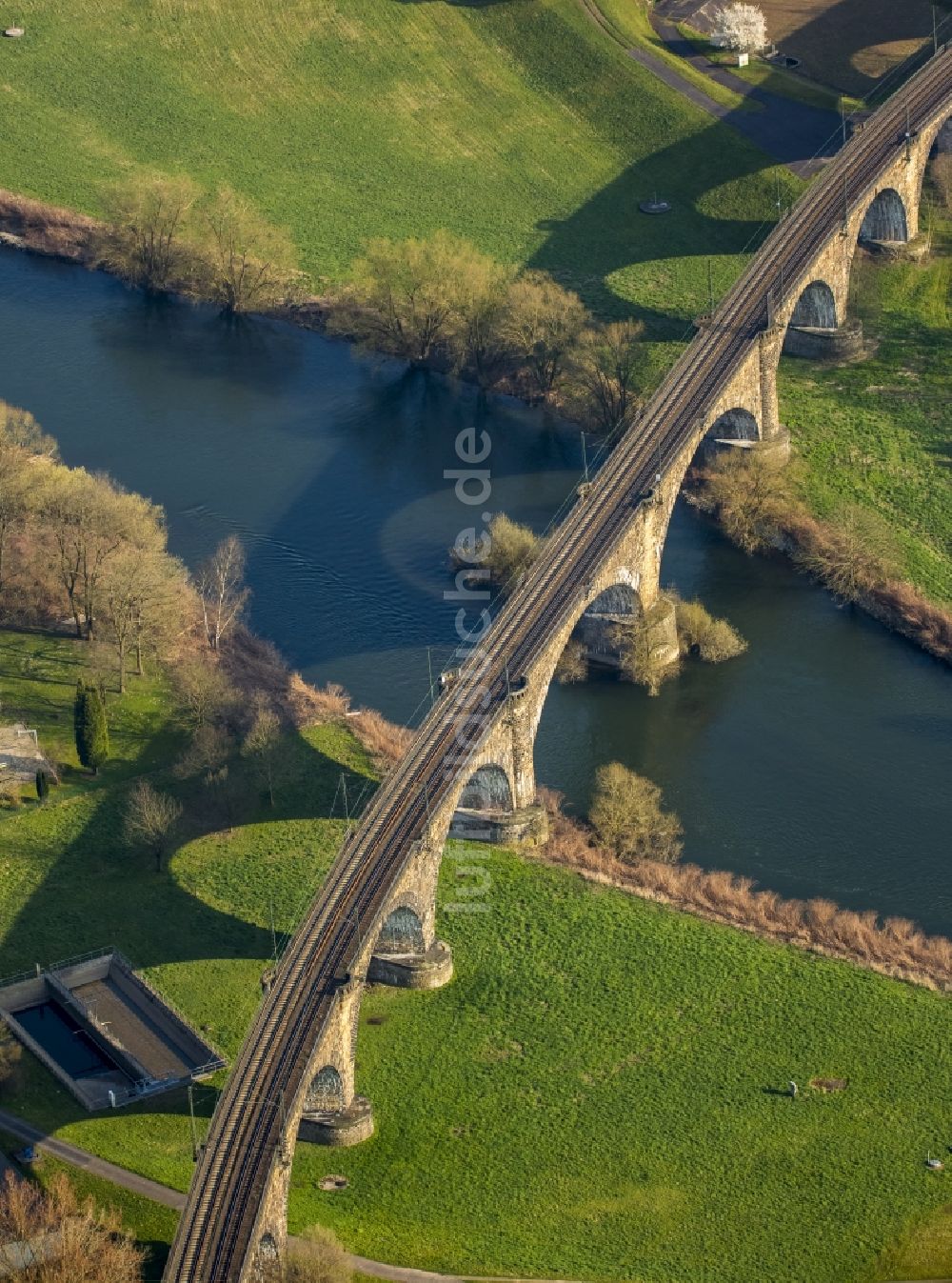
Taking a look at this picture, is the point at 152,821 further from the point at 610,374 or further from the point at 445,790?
the point at 610,374

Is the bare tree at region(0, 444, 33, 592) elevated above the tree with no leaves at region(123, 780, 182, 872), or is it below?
above

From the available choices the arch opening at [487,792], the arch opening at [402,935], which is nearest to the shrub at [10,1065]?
the arch opening at [402,935]

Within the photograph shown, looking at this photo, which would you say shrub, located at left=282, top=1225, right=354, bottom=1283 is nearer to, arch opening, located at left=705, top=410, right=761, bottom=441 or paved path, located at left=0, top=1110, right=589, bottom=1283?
paved path, located at left=0, top=1110, right=589, bottom=1283

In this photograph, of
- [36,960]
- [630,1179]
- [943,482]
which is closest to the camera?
[630,1179]

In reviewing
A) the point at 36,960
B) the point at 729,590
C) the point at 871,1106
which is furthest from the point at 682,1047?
the point at 729,590

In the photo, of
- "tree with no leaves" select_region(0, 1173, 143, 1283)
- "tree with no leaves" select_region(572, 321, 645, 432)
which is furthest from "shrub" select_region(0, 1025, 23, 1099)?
"tree with no leaves" select_region(572, 321, 645, 432)

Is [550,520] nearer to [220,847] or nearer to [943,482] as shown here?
[943,482]

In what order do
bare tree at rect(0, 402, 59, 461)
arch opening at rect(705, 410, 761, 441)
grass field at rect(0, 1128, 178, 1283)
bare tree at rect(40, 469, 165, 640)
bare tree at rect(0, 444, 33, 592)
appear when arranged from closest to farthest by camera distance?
grass field at rect(0, 1128, 178, 1283), bare tree at rect(40, 469, 165, 640), bare tree at rect(0, 444, 33, 592), bare tree at rect(0, 402, 59, 461), arch opening at rect(705, 410, 761, 441)
